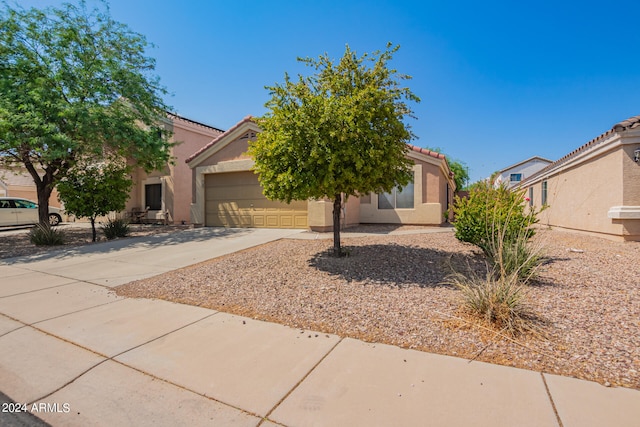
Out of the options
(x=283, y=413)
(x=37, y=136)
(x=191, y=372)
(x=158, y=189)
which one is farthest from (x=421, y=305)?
(x=158, y=189)

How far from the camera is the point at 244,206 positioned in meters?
13.5

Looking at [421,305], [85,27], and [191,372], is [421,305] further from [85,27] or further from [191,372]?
[85,27]

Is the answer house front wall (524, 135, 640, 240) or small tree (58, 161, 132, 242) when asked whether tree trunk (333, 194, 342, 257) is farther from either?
small tree (58, 161, 132, 242)

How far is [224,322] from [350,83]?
4799mm

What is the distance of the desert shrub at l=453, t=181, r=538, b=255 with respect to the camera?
249 inches

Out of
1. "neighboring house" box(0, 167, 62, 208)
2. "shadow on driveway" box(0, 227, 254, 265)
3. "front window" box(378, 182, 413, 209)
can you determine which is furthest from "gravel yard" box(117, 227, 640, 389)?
"neighboring house" box(0, 167, 62, 208)

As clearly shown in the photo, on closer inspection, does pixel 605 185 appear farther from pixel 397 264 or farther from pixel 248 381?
pixel 248 381

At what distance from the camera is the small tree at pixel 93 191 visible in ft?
35.8

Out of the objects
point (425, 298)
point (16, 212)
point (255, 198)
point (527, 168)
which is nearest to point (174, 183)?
point (255, 198)

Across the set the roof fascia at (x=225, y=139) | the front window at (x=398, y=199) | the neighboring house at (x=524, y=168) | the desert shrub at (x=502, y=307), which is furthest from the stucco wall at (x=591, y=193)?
the neighboring house at (x=524, y=168)

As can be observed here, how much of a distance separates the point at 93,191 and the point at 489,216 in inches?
501

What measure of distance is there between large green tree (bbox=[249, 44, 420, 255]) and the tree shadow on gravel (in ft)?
5.07

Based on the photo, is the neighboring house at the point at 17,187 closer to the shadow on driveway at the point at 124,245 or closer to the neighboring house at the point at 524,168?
the shadow on driveway at the point at 124,245

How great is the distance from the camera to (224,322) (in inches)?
160
